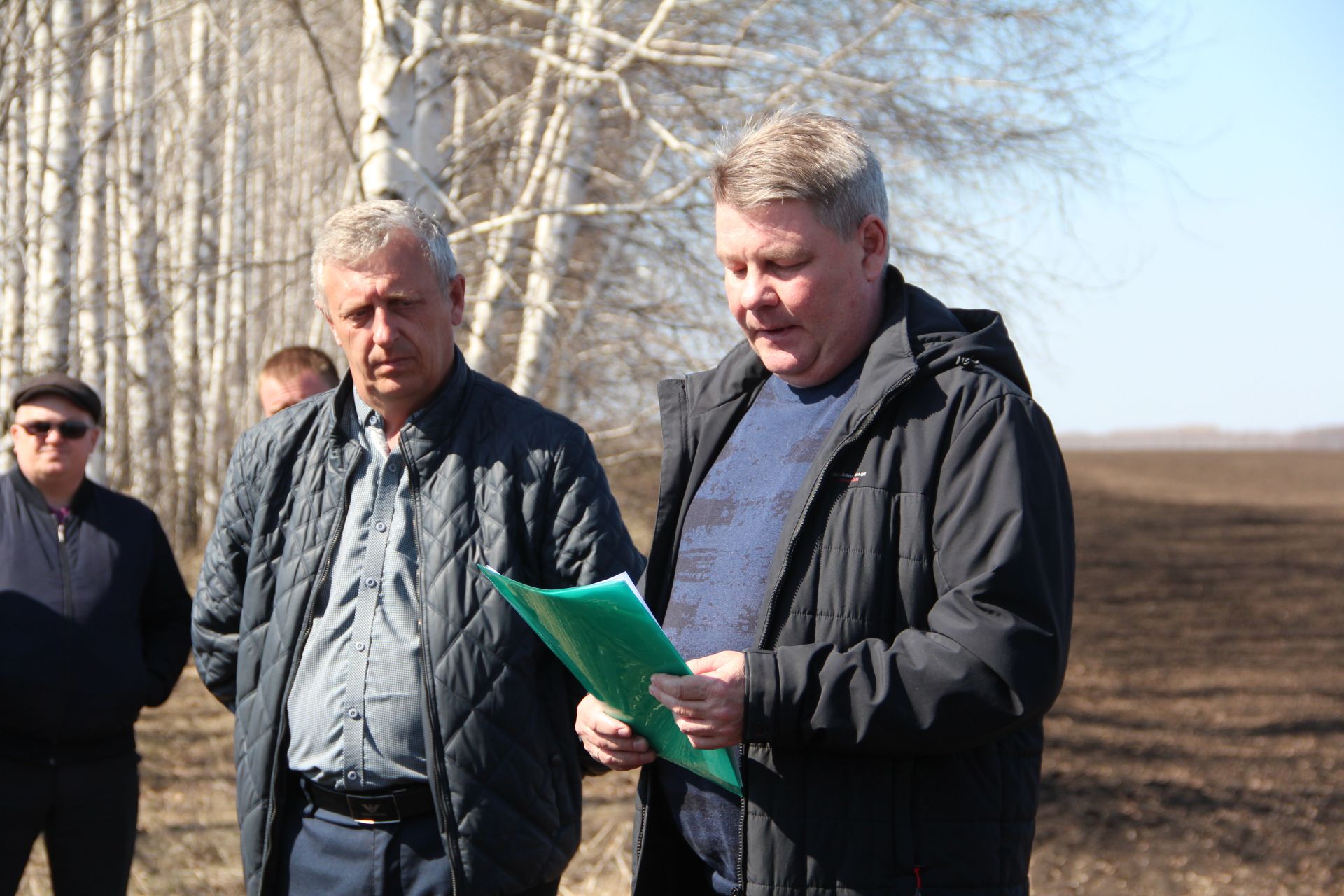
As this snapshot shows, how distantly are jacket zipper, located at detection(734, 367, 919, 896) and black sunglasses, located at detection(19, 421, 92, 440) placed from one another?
109 inches

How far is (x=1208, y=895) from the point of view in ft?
19.9

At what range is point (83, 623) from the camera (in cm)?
374

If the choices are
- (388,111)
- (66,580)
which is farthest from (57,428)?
(388,111)

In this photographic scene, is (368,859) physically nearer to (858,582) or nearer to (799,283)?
(858,582)

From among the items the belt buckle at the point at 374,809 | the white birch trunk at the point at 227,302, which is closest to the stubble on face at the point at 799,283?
the belt buckle at the point at 374,809

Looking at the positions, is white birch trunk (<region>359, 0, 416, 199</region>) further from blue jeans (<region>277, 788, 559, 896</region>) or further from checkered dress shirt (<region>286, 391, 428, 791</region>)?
blue jeans (<region>277, 788, 559, 896</region>)

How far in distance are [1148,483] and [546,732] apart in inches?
1673

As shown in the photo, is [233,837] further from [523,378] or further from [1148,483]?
[1148,483]

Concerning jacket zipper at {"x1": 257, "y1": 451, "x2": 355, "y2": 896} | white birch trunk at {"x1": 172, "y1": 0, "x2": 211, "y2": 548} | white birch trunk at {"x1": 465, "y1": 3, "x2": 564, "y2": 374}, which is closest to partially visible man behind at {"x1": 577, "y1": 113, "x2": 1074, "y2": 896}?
jacket zipper at {"x1": 257, "y1": 451, "x2": 355, "y2": 896}

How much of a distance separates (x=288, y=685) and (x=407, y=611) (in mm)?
292

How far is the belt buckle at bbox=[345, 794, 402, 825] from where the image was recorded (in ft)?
8.46

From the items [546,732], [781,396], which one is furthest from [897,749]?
[546,732]

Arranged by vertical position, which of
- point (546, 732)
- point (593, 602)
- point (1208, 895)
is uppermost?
point (593, 602)

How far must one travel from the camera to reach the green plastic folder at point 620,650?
5.75 feet
